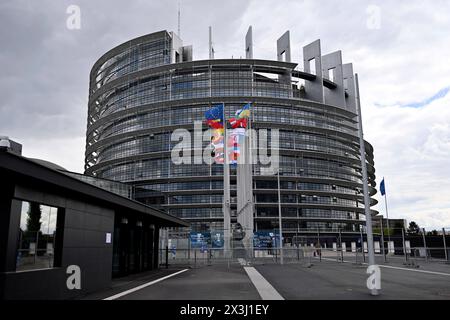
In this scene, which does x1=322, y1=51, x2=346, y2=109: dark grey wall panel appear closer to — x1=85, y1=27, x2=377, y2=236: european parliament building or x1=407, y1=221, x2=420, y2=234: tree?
x1=85, y1=27, x2=377, y2=236: european parliament building

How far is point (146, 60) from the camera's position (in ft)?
289

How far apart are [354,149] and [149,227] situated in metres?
73.3

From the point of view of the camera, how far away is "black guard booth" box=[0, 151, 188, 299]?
983cm

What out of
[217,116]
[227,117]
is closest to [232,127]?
[217,116]

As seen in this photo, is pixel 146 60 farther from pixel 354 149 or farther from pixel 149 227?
pixel 149 227

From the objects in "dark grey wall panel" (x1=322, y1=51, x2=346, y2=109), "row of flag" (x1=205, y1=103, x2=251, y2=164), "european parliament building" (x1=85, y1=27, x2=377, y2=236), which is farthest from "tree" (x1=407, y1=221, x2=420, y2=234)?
"row of flag" (x1=205, y1=103, x2=251, y2=164)

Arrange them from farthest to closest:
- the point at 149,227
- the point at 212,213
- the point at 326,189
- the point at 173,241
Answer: the point at 326,189
the point at 212,213
the point at 173,241
the point at 149,227

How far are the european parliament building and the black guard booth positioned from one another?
193 feet

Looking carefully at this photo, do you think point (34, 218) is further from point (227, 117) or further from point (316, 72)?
point (316, 72)

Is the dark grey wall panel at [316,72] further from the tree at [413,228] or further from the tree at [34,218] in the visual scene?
the tree at [34,218]

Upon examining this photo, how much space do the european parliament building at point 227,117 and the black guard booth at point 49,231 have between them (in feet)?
193

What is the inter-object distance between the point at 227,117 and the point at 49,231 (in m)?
68.3
